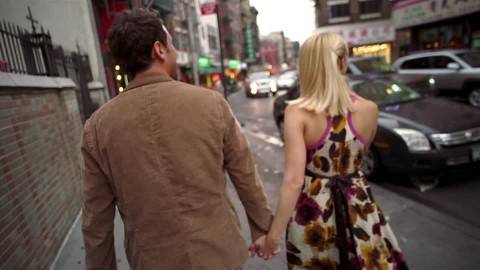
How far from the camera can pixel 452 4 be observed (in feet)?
53.5

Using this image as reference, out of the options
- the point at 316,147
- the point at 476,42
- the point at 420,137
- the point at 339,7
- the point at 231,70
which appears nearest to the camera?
the point at 316,147

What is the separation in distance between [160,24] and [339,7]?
106 feet

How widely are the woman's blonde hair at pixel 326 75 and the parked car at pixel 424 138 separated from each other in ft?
9.94

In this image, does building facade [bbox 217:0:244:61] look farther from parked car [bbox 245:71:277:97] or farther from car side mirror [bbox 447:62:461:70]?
car side mirror [bbox 447:62:461:70]

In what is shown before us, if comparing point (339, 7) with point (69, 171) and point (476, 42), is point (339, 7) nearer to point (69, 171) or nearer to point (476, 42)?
point (476, 42)

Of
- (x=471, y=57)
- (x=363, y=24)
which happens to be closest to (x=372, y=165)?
(x=471, y=57)

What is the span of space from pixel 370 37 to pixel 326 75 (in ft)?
100.0

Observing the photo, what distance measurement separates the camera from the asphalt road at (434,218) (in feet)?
10.1

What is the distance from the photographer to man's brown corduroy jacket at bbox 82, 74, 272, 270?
4.81 feet

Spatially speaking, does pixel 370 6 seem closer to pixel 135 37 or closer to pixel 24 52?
pixel 24 52

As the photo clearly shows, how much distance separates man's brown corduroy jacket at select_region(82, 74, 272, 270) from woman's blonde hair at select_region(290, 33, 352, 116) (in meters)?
0.49

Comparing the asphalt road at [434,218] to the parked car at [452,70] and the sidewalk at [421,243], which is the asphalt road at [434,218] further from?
the parked car at [452,70]

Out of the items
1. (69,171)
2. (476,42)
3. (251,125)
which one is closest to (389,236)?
(69,171)

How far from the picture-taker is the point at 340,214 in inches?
73.3
